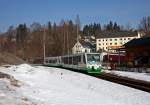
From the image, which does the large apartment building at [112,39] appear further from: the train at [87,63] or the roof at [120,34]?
the train at [87,63]

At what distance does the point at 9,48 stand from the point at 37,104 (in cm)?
14960

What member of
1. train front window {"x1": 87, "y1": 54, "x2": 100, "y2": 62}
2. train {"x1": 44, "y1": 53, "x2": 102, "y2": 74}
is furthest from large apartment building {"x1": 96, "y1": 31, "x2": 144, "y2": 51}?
train front window {"x1": 87, "y1": 54, "x2": 100, "y2": 62}

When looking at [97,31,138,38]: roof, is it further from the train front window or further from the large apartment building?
the train front window

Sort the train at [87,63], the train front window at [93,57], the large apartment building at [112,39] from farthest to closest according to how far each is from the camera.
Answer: the large apartment building at [112,39], the train front window at [93,57], the train at [87,63]

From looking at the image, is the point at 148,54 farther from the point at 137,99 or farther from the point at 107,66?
the point at 137,99

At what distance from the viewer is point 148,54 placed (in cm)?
5084

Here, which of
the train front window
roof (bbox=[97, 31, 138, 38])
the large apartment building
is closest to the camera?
the train front window

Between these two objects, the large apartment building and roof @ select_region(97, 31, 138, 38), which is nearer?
roof @ select_region(97, 31, 138, 38)

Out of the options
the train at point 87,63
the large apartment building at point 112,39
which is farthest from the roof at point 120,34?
the train at point 87,63

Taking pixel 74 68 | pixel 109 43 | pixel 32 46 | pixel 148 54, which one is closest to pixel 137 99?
pixel 74 68

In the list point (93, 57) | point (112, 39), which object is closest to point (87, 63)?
point (93, 57)

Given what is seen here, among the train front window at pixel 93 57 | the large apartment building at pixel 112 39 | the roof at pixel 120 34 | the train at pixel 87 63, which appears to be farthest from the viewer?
the large apartment building at pixel 112 39

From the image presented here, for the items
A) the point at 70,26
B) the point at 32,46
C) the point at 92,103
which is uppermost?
the point at 70,26

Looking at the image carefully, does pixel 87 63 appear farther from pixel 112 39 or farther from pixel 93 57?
pixel 112 39
